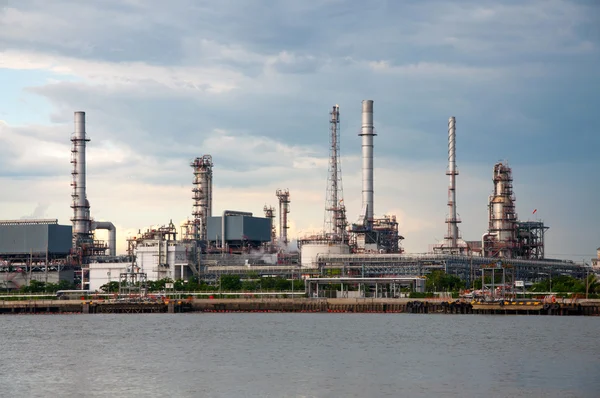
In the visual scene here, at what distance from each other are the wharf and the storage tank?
33134 millimetres

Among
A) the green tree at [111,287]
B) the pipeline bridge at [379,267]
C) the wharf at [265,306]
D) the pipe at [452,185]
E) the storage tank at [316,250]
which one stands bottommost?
the wharf at [265,306]

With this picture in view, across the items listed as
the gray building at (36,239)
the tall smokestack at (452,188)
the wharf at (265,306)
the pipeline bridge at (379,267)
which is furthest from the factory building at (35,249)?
the tall smokestack at (452,188)

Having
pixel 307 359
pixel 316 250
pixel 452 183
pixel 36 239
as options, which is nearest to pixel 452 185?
pixel 452 183

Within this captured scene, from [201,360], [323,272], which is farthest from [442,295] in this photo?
[201,360]

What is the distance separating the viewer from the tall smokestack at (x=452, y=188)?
7741 inches

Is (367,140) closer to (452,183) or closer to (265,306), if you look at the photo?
(452,183)

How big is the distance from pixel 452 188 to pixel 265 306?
55455 millimetres

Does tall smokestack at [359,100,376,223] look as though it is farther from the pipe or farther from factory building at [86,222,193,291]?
factory building at [86,222,193,291]

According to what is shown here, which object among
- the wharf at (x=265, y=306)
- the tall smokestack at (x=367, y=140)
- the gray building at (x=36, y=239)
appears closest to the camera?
the wharf at (x=265, y=306)

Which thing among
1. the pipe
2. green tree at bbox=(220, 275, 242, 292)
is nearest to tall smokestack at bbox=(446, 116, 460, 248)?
the pipe

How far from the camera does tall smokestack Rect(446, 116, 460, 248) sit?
19662 cm

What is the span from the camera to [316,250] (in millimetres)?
193625

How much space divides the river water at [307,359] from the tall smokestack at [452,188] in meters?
78.1

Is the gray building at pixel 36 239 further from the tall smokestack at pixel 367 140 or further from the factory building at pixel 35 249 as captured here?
the tall smokestack at pixel 367 140
